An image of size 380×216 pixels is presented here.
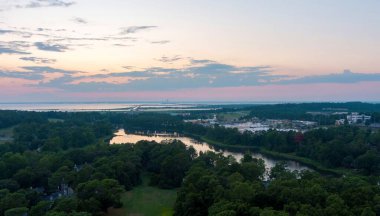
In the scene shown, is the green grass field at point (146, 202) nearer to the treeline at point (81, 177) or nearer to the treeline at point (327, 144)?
the treeline at point (81, 177)

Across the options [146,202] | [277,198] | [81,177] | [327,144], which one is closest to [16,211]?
[81,177]

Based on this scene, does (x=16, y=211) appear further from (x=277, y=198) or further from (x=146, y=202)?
(x=277, y=198)

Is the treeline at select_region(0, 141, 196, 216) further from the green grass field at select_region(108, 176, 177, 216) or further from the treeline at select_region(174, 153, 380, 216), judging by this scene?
the treeline at select_region(174, 153, 380, 216)

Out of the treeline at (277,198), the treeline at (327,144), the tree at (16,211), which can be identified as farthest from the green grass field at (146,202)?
the treeline at (327,144)

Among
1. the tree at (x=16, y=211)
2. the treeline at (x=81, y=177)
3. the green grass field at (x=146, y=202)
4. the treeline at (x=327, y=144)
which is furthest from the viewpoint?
the treeline at (x=327, y=144)

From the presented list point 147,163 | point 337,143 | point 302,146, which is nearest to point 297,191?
point 147,163

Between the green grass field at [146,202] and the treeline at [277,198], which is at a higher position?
the treeline at [277,198]

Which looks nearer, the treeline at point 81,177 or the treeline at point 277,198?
the treeline at point 277,198

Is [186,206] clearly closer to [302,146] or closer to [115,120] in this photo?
[302,146]
